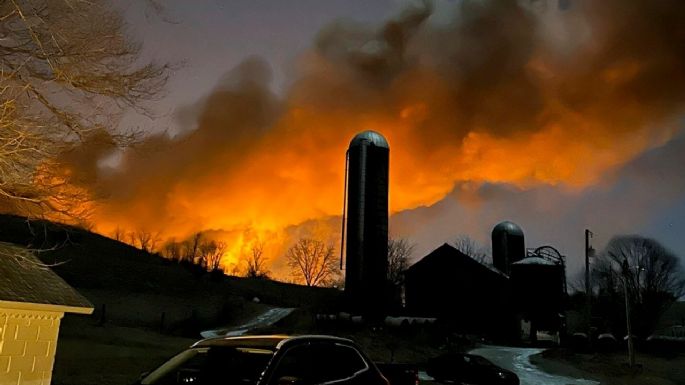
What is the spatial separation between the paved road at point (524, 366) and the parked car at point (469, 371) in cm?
349

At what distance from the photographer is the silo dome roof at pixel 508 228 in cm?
5838

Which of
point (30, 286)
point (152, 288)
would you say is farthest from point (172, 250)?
point (30, 286)

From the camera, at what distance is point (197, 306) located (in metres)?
49.5

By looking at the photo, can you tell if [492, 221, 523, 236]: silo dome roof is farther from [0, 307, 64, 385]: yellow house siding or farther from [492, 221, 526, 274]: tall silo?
[0, 307, 64, 385]: yellow house siding

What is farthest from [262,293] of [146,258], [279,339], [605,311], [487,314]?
[279,339]

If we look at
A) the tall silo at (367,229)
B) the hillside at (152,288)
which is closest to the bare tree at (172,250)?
the hillside at (152,288)

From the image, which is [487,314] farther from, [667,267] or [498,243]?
[667,267]

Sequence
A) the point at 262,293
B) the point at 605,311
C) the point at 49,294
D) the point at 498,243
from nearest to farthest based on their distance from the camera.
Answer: the point at 49,294
the point at 498,243
the point at 262,293
the point at 605,311

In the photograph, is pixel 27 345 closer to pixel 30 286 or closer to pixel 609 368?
pixel 30 286

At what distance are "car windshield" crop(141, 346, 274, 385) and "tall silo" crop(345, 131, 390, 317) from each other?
3359 cm

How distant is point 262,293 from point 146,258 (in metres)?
17.4

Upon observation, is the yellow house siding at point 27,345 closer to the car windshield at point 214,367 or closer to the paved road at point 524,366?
the car windshield at point 214,367

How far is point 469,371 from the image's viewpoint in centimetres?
2158

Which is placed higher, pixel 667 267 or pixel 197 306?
pixel 667 267
